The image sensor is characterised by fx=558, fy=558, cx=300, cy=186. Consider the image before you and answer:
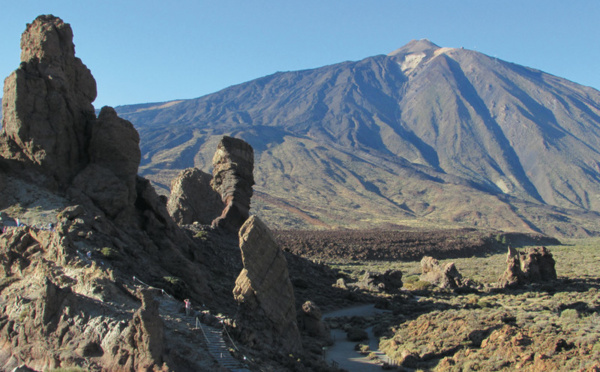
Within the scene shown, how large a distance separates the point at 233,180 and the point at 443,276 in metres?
18.1

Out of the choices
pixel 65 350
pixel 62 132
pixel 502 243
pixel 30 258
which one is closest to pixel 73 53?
pixel 62 132

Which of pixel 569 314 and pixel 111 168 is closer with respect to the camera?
pixel 111 168

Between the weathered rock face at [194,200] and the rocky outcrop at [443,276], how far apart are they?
1805 cm

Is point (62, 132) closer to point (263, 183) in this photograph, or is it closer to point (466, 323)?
point (466, 323)

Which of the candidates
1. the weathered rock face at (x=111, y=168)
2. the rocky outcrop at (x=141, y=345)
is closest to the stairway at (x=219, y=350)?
the rocky outcrop at (x=141, y=345)

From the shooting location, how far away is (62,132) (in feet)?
77.0

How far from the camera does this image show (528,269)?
135ft

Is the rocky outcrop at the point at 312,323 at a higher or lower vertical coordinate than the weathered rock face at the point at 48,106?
lower

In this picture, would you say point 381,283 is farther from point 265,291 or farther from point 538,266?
point 265,291

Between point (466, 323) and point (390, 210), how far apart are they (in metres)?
127

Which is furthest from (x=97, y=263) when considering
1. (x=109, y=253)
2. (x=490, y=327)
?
(x=490, y=327)

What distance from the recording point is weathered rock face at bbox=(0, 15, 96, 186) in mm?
22547

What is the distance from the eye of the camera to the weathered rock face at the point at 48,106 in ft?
74.0

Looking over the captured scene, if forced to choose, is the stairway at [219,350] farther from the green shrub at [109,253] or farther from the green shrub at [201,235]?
the green shrub at [201,235]
